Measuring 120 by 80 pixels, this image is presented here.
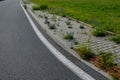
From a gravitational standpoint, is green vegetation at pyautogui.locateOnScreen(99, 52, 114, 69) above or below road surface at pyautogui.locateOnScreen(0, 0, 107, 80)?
above

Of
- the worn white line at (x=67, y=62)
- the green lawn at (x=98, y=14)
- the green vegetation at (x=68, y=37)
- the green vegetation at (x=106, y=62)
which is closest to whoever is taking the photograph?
the worn white line at (x=67, y=62)

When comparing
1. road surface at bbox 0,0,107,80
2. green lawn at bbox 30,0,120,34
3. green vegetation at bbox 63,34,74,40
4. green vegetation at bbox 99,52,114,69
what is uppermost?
green vegetation at bbox 99,52,114,69

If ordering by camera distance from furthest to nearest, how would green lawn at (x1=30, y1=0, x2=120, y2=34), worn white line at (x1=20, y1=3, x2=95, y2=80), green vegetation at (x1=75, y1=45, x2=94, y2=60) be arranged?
green lawn at (x1=30, y1=0, x2=120, y2=34), green vegetation at (x1=75, y1=45, x2=94, y2=60), worn white line at (x1=20, y1=3, x2=95, y2=80)

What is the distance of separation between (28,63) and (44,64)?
0.41 metres

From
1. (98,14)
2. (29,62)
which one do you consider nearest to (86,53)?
(29,62)

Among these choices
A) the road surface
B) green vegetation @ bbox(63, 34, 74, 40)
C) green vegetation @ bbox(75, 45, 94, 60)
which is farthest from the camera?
green vegetation @ bbox(63, 34, 74, 40)

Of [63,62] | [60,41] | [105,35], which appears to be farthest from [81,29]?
[63,62]

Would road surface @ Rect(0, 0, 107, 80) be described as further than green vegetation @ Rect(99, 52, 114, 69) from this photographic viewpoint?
No

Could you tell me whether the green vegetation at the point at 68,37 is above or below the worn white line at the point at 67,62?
below

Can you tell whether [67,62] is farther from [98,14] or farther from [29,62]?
[98,14]

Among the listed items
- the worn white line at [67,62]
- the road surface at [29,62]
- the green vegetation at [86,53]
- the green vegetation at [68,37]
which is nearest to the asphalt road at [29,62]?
the road surface at [29,62]

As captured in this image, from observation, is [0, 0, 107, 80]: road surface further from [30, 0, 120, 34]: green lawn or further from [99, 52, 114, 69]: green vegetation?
[30, 0, 120, 34]: green lawn

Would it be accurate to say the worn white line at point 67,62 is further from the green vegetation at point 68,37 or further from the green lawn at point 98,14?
the green lawn at point 98,14

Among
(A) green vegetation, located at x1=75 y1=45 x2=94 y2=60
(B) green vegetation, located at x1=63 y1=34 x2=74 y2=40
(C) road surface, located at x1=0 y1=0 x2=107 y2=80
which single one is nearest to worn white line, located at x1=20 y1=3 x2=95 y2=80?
(C) road surface, located at x1=0 y1=0 x2=107 y2=80
